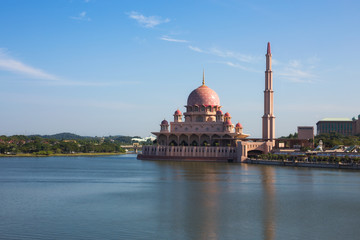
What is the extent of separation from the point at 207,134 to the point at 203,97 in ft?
25.2

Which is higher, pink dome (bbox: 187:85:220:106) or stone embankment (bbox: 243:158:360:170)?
pink dome (bbox: 187:85:220:106)

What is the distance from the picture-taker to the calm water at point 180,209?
2347 cm

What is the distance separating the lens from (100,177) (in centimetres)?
5188

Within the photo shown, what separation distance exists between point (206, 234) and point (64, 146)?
106803 mm

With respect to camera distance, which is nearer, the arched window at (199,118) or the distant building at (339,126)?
the arched window at (199,118)

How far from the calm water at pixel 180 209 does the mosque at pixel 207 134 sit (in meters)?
39.0

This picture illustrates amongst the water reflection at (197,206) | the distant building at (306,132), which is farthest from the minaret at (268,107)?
the water reflection at (197,206)

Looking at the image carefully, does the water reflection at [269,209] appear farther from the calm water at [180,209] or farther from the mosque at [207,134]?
the mosque at [207,134]

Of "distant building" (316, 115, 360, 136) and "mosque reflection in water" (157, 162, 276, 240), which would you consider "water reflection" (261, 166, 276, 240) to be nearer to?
"mosque reflection in water" (157, 162, 276, 240)

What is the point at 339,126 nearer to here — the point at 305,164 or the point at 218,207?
the point at 305,164

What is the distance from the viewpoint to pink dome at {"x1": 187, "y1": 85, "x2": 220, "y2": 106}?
311ft

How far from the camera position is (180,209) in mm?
30000

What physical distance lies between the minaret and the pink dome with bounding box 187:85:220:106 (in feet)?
39.3

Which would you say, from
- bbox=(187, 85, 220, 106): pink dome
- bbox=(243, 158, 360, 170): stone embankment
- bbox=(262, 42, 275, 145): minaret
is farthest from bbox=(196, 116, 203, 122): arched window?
bbox=(243, 158, 360, 170): stone embankment
